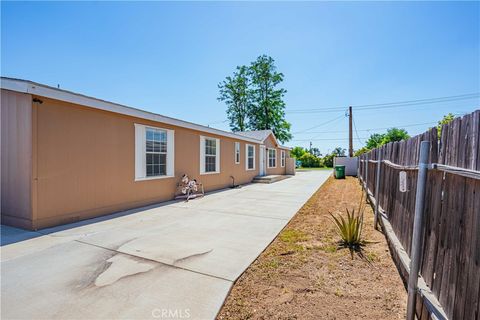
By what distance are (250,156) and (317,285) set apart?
1243cm

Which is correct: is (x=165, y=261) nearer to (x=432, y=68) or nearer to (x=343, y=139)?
(x=432, y=68)

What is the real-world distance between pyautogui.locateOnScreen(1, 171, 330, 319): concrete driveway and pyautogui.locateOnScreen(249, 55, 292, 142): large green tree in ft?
80.0

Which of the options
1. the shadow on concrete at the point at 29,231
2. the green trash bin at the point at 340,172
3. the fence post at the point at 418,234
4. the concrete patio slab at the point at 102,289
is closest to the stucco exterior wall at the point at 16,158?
the shadow on concrete at the point at 29,231

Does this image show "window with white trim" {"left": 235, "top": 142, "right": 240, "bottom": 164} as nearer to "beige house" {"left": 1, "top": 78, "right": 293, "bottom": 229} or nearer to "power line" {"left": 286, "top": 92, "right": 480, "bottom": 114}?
"beige house" {"left": 1, "top": 78, "right": 293, "bottom": 229}

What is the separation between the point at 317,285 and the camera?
8.73ft

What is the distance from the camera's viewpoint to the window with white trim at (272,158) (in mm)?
18436

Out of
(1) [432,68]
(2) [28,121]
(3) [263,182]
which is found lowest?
(3) [263,182]

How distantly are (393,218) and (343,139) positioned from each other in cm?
5571

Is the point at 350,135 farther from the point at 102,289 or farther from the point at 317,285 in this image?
the point at 102,289

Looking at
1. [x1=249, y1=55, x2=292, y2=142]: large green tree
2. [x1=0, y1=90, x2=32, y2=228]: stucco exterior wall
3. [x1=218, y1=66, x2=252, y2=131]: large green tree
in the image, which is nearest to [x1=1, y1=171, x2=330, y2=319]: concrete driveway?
[x1=0, y1=90, x2=32, y2=228]: stucco exterior wall

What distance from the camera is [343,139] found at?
178 ft

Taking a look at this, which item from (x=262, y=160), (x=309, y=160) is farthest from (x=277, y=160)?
(x=309, y=160)

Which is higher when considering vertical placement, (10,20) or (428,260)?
(10,20)

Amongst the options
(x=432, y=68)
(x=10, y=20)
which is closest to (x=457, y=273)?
(x=10, y=20)
